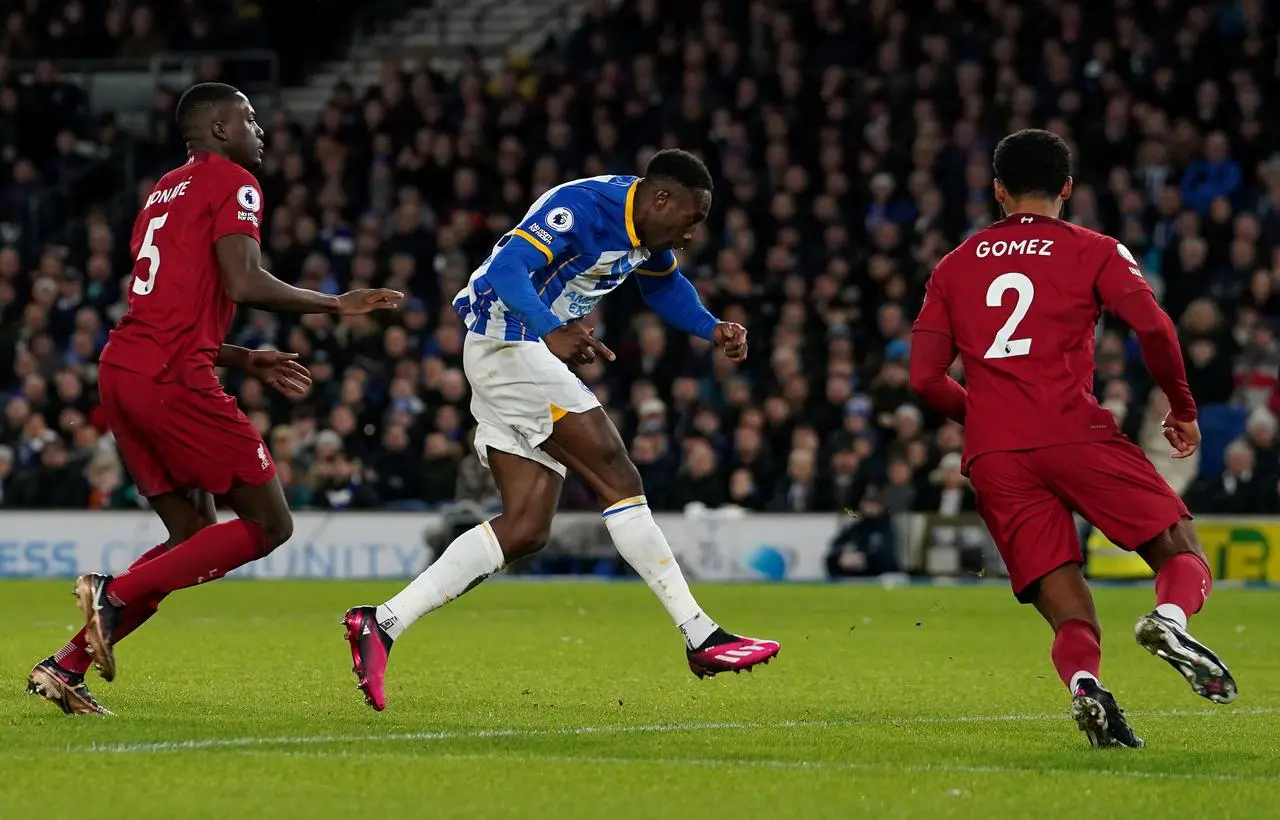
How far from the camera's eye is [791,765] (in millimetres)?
6539

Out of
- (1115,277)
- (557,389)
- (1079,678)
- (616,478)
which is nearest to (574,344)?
(557,389)

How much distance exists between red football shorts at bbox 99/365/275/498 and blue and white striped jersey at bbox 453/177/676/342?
3.31 ft

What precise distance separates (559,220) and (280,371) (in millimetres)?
1246

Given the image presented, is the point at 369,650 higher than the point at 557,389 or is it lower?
lower

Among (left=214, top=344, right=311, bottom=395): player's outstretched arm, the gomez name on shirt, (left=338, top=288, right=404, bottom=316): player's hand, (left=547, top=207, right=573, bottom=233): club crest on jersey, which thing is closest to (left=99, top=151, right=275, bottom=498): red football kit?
(left=214, top=344, right=311, bottom=395): player's outstretched arm

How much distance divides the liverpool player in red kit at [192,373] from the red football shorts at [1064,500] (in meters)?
2.32

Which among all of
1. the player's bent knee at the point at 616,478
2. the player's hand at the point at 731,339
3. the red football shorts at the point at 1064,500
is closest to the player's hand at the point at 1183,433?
the red football shorts at the point at 1064,500

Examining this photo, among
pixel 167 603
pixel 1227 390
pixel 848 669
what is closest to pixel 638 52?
pixel 1227 390

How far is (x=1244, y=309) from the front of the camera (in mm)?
19891

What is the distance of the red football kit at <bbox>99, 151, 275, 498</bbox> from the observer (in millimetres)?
7918

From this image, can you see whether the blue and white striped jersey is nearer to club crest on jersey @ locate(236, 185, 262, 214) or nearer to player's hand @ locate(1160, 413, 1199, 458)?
club crest on jersey @ locate(236, 185, 262, 214)

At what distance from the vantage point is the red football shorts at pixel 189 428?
7.91m

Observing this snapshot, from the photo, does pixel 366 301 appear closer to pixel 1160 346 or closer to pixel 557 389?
pixel 557 389

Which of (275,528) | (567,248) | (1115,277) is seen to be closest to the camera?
(1115,277)
